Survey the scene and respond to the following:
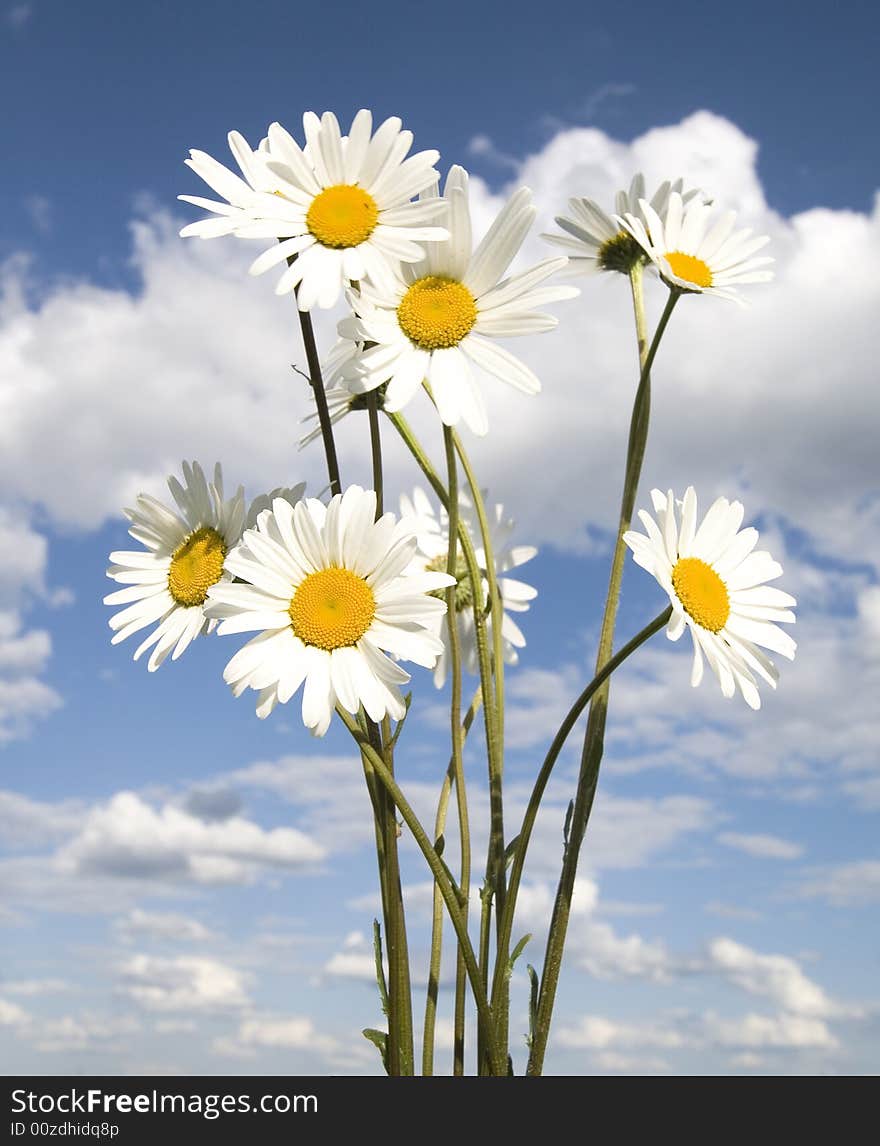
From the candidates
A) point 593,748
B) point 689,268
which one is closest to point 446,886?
point 593,748

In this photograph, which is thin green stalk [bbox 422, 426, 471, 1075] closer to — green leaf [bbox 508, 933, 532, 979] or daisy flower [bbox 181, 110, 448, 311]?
green leaf [bbox 508, 933, 532, 979]

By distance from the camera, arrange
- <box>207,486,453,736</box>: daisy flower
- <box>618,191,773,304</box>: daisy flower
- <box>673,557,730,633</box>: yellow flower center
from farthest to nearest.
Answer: <box>618,191,773,304</box>: daisy flower, <box>673,557,730,633</box>: yellow flower center, <box>207,486,453,736</box>: daisy flower

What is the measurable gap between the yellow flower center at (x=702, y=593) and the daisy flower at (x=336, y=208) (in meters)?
0.58

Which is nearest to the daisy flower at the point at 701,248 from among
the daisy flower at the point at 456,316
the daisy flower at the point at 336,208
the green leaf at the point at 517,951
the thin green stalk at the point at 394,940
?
the daisy flower at the point at 456,316

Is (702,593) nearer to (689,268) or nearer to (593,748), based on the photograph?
(593,748)

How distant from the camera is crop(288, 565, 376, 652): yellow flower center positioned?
1.64m

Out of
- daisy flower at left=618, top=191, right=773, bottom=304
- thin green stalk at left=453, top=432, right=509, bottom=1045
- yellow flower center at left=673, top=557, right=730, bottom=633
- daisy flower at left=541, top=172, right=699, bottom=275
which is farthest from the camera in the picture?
daisy flower at left=541, top=172, right=699, bottom=275

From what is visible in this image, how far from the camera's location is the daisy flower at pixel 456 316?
1.62 metres

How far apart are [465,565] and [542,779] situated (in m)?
0.68

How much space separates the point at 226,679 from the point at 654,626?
24.1 inches

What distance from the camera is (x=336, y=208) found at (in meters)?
1.68

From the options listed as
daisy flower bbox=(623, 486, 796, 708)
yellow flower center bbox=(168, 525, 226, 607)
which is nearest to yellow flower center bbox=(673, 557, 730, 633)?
daisy flower bbox=(623, 486, 796, 708)

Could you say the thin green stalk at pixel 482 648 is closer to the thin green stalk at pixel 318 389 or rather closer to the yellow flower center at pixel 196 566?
the thin green stalk at pixel 318 389
